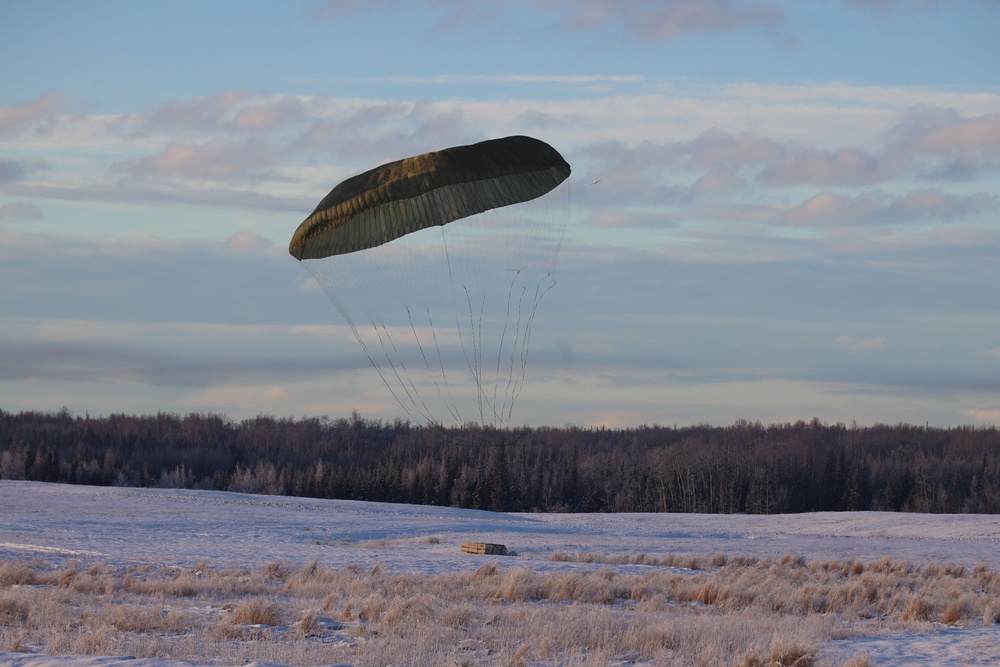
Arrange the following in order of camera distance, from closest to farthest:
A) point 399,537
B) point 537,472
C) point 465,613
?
point 465,613
point 399,537
point 537,472

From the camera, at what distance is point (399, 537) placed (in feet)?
130

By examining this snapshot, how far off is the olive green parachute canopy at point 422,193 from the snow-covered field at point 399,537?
852 centimetres

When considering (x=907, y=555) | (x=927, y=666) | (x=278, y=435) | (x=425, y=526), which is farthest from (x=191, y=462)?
(x=927, y=666)

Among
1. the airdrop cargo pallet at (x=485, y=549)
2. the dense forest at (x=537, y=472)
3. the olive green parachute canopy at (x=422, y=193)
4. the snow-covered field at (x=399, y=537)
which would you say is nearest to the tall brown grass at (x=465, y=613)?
the snow-covered field at (x=399, y=537)

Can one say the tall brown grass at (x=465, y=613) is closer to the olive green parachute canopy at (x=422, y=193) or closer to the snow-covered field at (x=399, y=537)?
the snow-covered field at (x=399, y=537)

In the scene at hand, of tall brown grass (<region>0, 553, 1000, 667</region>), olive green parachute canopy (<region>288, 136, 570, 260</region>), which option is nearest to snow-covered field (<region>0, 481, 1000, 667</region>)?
tall brown grass (<region>0, 553, 1000, 667</region>)

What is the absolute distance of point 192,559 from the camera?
1033 inches

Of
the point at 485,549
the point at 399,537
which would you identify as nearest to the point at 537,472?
the point at 399,537

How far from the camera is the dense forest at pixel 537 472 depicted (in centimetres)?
9750

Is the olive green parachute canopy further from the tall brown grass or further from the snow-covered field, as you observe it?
the snow-covered field

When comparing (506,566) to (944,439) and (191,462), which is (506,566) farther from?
(944,439)

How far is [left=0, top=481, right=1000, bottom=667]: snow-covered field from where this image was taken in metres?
25.2

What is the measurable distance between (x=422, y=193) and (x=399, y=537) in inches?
865

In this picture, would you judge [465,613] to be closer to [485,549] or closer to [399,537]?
[485,549]
